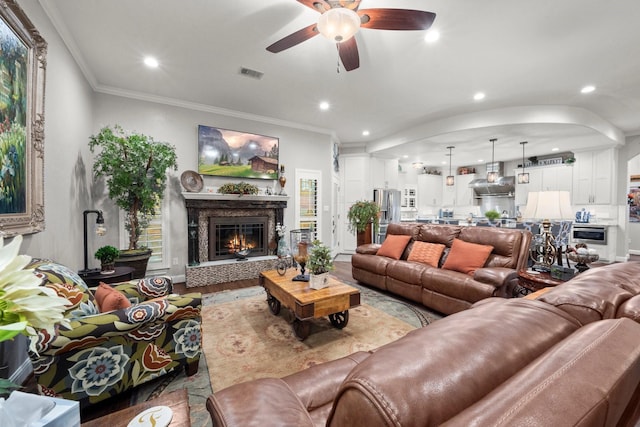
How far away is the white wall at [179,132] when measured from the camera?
3.81 metres

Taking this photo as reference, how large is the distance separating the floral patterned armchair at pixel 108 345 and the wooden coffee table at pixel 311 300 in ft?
2.72

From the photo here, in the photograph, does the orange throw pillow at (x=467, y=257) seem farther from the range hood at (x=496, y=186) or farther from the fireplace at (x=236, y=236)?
the range hood at (x=496, y=186)

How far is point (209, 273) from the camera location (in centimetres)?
413

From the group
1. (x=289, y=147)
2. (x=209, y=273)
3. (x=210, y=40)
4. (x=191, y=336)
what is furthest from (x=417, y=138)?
(x=191, y=336)

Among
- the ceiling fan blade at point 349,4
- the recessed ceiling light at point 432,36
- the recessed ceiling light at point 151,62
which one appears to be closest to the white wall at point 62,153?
the recessed ceiling light at point 151,62

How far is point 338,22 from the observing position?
74.3 inches

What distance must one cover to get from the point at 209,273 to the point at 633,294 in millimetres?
4361

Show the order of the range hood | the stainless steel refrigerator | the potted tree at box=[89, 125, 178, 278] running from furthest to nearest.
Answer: the range hood
the stainless steel refrigerator
the potted tree at box=[89, 125, 178, 278]

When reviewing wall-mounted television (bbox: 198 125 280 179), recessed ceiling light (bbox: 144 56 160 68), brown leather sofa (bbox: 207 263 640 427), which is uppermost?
recessed ceiling light (bbox: 144 56 160 68)

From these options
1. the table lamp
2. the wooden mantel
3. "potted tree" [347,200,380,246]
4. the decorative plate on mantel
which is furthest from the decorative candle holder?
the table lamp

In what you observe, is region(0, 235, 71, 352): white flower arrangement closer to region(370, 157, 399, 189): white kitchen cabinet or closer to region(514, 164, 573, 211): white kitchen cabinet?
region(370, 157, 399, 189): white kitchen cabinet

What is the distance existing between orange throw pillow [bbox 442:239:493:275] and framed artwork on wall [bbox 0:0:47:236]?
3.96 m

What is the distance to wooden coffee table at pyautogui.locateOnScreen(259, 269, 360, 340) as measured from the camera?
231 centimetres

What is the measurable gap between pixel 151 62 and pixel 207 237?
2.59m
